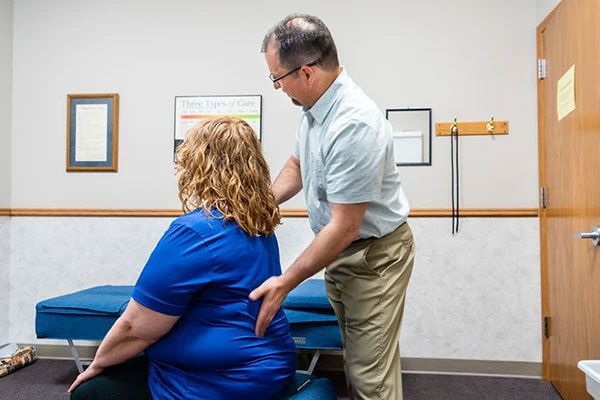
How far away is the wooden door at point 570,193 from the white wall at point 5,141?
3.01 metres

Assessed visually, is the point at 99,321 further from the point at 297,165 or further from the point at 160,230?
the point at 297,165

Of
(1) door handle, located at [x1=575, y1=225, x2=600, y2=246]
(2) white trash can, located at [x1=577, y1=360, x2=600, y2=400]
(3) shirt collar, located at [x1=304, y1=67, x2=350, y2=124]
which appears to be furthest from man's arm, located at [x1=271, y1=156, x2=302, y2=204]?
(1) door handle, located at [x1=575, y1=225, x2=600, y2=246]

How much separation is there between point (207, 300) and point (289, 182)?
592mm

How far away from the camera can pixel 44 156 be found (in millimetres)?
2926

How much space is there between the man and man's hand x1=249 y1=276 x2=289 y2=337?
0.24 feet

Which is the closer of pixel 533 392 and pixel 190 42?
pixel 533 392

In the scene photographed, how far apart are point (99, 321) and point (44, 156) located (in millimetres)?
1227

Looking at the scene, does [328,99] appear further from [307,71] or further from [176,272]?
[176,272]

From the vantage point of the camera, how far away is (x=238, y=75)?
280cm

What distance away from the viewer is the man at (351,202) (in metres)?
1.16

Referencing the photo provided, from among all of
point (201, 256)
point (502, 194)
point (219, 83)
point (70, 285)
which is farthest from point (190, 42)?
point (201, 256)

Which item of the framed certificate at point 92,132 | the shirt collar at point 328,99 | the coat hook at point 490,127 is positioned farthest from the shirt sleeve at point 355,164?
the framed certificate at point 92,132

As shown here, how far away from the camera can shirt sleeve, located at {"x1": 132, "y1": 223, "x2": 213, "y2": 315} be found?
3.19ft

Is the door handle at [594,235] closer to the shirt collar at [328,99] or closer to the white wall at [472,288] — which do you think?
the white wall at [472,288]
